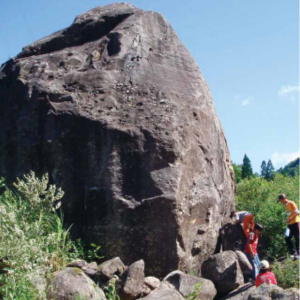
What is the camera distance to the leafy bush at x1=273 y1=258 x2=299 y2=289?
7.80m

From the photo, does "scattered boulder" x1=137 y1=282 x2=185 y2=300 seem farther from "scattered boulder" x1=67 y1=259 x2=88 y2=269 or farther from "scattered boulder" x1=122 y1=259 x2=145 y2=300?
"scattered boulder" x1=67 y1=259 x2=88 y2=269

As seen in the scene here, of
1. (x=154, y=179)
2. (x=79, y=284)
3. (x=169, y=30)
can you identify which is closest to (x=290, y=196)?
(x=169, y=30)

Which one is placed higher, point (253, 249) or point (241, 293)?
point (253, 249)

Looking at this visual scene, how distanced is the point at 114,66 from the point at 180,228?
121 inches

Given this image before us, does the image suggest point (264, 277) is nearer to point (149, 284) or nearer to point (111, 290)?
point (149, 284)

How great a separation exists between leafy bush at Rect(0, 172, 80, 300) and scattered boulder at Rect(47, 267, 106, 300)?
0.41ft

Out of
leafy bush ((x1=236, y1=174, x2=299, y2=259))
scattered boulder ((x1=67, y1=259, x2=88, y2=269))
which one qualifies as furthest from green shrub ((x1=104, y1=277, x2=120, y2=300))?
leafy bush ((x1=236, y1=174, x2=299, y2=259))

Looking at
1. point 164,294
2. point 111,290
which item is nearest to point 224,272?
point 164,294

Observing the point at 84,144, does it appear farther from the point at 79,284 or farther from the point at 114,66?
the point at 79,284

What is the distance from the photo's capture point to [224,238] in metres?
8.55

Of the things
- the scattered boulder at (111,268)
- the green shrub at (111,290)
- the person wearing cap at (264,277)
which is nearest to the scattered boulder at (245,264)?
the person wearing cap at (264,277)

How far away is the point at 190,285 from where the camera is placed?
6.81 metres

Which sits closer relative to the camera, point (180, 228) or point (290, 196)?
point (180, 228)

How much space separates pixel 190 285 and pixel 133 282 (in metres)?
0.81
